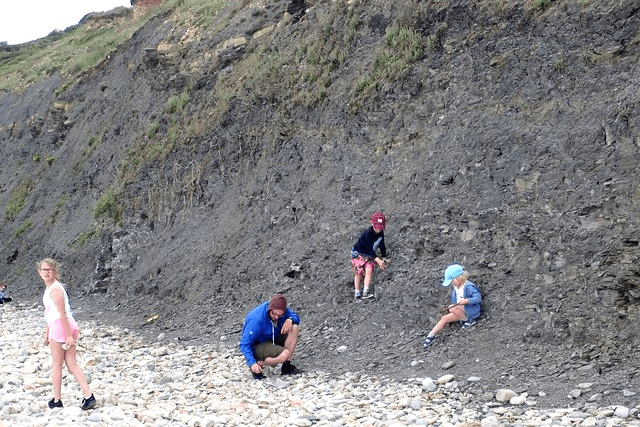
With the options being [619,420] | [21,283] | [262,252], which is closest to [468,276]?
[619,420]

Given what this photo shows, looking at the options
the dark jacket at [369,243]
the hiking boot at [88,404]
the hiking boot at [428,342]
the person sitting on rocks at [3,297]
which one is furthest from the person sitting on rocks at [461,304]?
the person sitting on rocks at [3,297]

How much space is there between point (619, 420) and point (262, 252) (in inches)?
316

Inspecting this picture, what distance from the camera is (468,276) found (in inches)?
363

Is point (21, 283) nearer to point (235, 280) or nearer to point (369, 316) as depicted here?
point (235, 280)

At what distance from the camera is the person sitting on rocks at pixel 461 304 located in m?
8.62

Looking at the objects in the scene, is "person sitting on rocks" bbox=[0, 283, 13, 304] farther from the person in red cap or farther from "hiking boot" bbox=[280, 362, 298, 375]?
"hiking boot" bbox=[280, 362, 298, 375]

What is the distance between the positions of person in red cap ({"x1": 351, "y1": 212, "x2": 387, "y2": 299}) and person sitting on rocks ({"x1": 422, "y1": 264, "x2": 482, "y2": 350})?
67.9 inches

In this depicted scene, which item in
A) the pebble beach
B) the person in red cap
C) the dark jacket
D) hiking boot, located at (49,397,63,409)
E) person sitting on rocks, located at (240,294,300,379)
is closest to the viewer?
the pebble beach

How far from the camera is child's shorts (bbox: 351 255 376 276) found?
34.0 ft

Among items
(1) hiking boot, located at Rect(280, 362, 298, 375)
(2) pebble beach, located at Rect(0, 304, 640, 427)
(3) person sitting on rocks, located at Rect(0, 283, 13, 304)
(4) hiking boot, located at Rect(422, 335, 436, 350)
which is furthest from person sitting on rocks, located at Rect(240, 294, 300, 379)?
(3) person sitting on rocks, located at Rect(0, 283, 13, 304)

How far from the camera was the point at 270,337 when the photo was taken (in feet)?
28.6

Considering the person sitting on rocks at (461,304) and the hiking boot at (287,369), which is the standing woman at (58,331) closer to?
the hiking boot at (287,369)

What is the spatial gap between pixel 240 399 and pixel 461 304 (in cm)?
297

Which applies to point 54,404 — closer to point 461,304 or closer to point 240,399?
point 240,399
